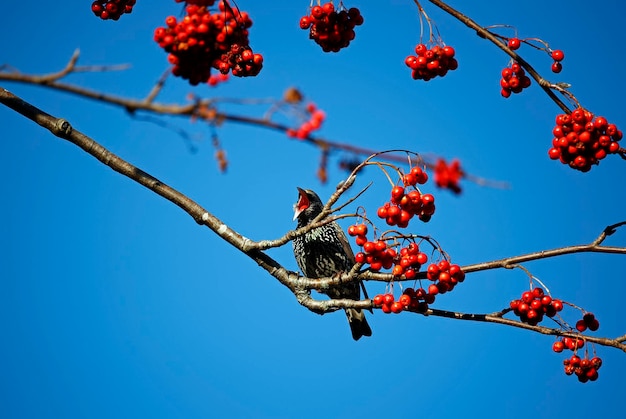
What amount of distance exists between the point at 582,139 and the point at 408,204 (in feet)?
2.70

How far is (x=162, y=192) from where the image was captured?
11.6ft

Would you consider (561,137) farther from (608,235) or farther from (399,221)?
(399,221)

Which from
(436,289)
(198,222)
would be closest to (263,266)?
(198,222)

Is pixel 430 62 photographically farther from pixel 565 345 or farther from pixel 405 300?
pixel 565 345

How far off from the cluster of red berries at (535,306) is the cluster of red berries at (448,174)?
7.66 ft

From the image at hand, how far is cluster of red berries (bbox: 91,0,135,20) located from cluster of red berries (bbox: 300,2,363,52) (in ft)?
2.90

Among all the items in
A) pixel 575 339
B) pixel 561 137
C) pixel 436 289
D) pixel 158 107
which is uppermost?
pixel 561 137

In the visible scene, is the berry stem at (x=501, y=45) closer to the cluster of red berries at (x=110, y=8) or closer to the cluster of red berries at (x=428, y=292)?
the cluster of red berries at (x=428, y=292)

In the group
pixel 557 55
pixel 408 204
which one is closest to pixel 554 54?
pixel 557 55

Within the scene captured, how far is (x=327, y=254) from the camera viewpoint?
7.75 m

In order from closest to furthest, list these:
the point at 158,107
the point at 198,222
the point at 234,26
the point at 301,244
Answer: the point at 158,107
the point at 234,26
the point at 198,222
the point at 301,244

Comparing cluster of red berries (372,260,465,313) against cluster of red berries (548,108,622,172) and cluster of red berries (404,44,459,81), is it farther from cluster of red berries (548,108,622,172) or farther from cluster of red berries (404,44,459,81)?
cluster of red berries (404,44,459,81)

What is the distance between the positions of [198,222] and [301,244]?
4.18 metres

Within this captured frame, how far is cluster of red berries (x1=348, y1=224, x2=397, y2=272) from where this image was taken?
10.3ft
